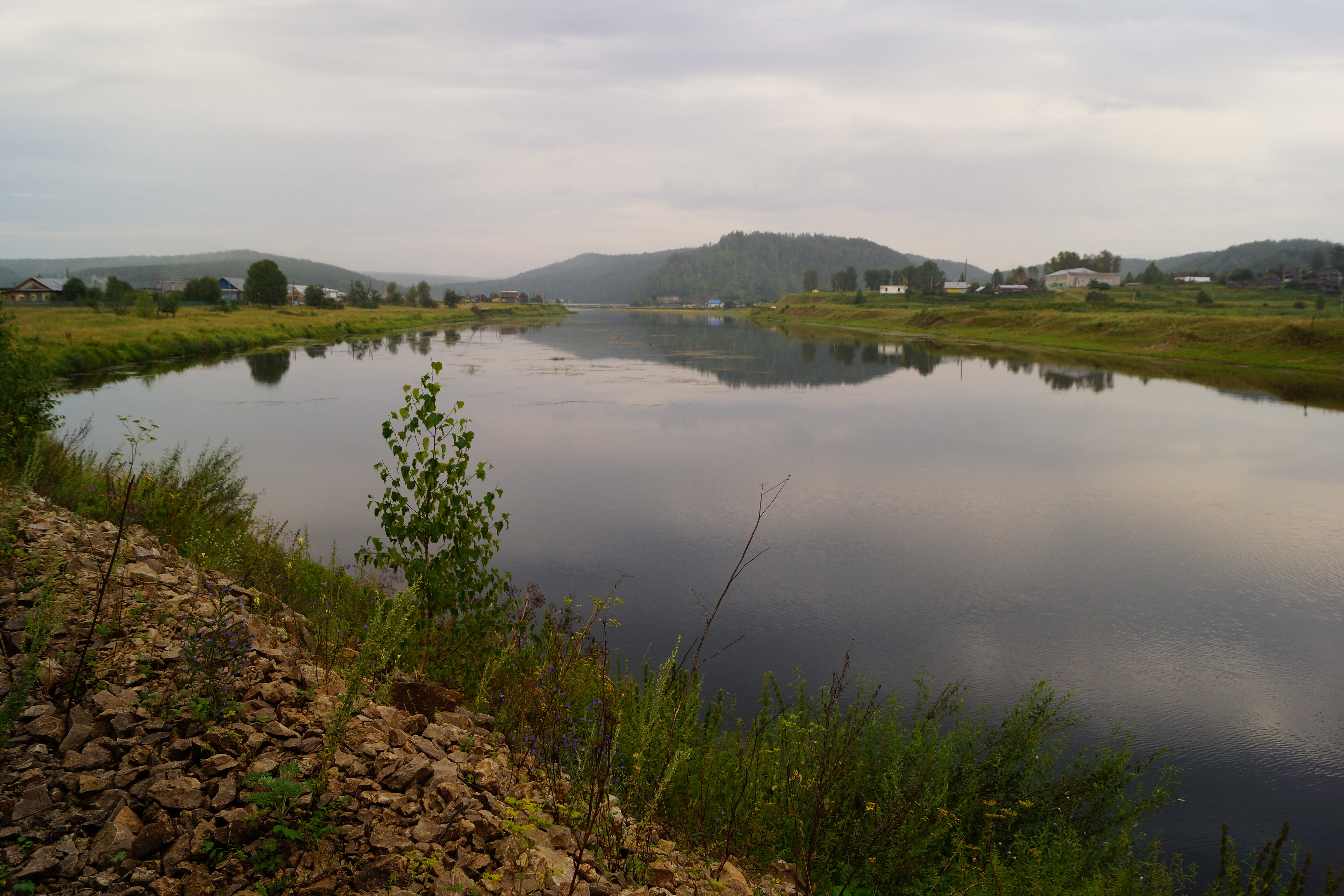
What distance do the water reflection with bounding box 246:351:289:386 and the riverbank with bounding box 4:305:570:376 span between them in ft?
10.5

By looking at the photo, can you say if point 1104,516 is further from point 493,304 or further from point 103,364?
point 493,304

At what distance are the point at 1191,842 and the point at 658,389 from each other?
81.8ft

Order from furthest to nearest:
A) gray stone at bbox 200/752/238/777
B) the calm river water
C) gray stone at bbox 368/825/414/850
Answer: the calm river water, gray stone at bbox 200/752/238/777, gray stone at bbox 368/825/414/850

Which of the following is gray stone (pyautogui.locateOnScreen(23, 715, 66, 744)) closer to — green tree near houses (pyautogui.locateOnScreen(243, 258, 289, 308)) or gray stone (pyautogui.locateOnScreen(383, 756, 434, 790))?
gray stone (pyautogui.locateOnScreen(383, 756, 434, 790))

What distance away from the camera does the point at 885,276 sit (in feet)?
490

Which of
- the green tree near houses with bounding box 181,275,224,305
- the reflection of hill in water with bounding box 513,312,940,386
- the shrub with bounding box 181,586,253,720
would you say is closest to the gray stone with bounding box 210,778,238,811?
the shrub with bounding box 181,586,253,720

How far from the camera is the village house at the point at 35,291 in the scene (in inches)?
3100

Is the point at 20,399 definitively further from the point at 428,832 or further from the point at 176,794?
the point at 428,832

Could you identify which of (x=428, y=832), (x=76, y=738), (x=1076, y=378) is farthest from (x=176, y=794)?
(x=1076, y=378)

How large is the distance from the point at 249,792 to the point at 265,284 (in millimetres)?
93045

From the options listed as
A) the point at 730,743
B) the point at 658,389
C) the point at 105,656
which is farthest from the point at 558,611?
the point at 658,389

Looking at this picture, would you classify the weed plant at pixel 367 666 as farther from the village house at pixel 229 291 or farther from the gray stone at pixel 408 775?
the village house at pixel 229 291

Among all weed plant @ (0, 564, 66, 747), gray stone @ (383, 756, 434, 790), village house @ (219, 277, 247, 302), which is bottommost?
gray stone @ (383, 756, 434, 790)

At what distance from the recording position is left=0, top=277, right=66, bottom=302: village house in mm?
78750
